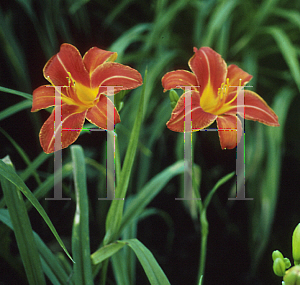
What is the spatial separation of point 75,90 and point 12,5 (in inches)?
27.0

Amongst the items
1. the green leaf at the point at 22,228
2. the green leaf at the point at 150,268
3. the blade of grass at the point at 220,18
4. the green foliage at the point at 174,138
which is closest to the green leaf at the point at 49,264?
the green leaf at the point at 22,228

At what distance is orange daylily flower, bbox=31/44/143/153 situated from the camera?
32 cm

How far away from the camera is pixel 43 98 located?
0.35 metres

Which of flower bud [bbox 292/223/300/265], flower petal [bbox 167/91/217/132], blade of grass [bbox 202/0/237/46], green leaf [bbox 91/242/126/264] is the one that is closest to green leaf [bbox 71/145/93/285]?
green leaf [bbox 91/242/126/264]

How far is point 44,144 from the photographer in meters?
0.32

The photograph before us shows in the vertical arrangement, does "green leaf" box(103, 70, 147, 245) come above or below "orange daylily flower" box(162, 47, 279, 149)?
below

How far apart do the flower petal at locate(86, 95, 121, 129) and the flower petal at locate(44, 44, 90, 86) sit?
53 mm

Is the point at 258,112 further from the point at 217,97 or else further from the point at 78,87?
the point at 78,87

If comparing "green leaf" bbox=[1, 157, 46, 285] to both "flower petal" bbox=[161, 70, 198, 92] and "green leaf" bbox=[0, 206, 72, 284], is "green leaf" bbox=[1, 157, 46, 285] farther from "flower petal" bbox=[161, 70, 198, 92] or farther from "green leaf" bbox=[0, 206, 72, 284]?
"flower petal" bbox=[161, 70, 198, 92]

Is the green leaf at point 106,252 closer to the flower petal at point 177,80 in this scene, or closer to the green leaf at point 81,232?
the green leaf at point 81,232

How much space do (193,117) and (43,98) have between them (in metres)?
0.17

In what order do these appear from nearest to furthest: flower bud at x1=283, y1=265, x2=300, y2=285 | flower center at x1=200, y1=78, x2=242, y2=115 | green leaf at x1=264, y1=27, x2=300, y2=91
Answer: flower bud at x1=283, y1=265, x2=300, y2=285 → flower center at x1=200, y1=78, x2=242, y2=115 → green leaf at x1=264, y1=27, x2=300, y2=91

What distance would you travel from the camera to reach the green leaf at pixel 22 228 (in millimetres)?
399

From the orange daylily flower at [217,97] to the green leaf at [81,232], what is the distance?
0.45ft
